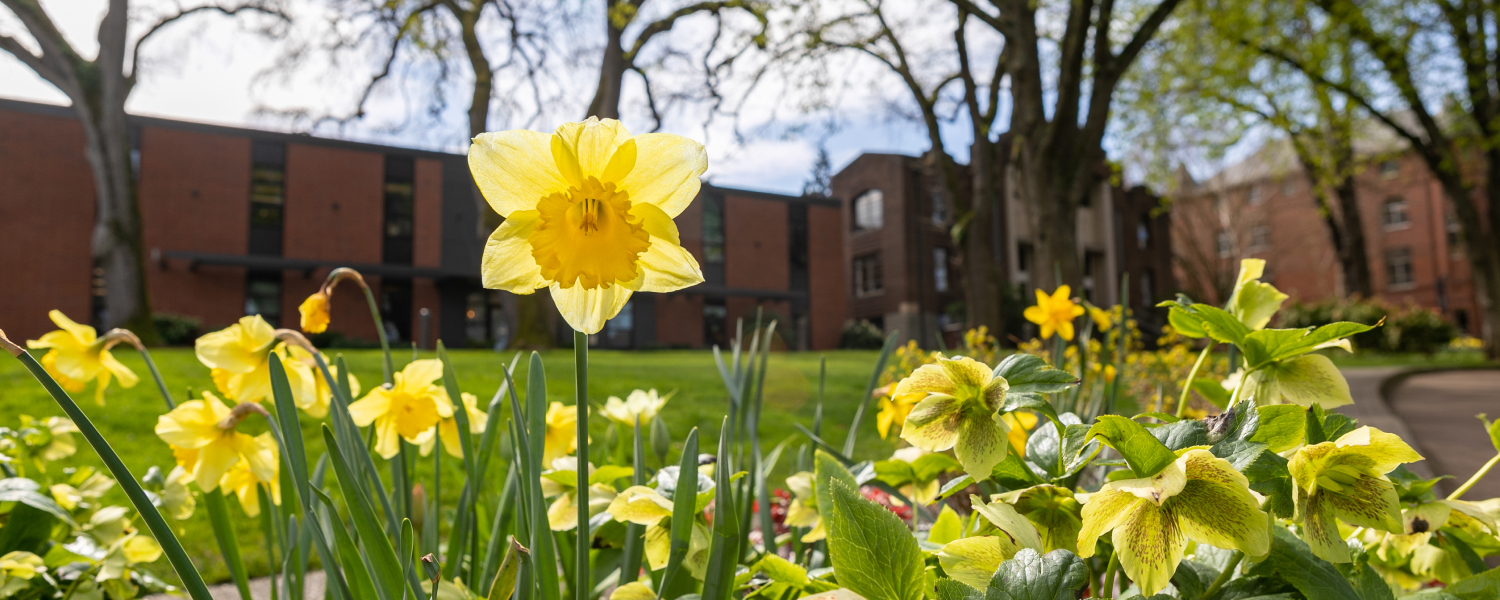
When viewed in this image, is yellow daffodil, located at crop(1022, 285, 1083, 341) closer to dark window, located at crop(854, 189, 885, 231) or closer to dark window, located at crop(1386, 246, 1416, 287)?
dark window, located at crop(854, 189, 885, 231)

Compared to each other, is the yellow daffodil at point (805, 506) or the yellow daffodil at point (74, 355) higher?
the yellow daffodil at point (74, 355)

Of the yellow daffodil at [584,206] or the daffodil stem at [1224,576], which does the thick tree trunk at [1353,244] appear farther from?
the yellow daffodil at [584,206]

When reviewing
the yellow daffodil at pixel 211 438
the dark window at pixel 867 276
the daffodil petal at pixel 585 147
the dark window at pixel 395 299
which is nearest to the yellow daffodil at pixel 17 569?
the yellow daffodil at pixel 211 438

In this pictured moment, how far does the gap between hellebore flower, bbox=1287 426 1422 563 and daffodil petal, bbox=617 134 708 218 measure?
45cm

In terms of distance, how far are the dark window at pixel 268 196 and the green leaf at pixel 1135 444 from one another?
67.9 ft

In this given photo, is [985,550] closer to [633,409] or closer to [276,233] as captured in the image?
[633,409]

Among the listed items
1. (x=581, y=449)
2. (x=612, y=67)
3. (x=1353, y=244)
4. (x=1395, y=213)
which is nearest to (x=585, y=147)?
(x=581, y=449)

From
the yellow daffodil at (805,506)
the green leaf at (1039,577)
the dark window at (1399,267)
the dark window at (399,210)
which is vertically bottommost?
the yellow daffodil at (805,506)

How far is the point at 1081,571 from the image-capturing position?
46cm

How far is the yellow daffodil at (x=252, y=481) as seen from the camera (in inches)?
39.0

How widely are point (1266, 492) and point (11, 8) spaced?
47.2 feet

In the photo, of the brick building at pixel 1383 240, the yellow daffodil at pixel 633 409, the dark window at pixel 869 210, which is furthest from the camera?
the brick building at pixel 1383 240

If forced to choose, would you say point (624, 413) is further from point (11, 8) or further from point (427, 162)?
point (427, 162)

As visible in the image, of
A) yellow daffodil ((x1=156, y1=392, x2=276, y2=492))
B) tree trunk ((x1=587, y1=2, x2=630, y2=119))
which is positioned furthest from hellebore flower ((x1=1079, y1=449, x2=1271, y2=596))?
tree trunk ((x1=587, y1=2, x2=630, y2=119))
